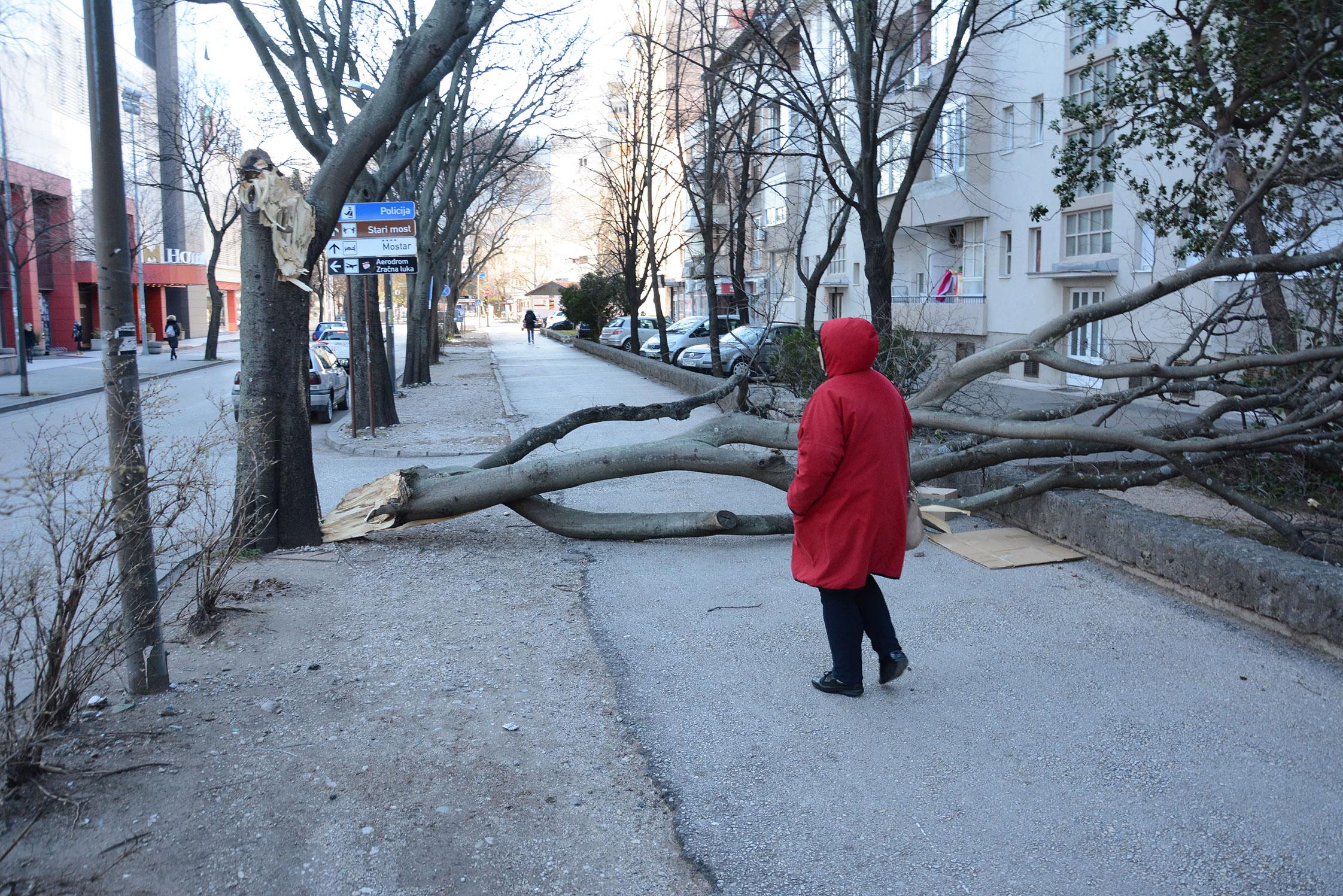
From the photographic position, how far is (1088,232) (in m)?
25.0

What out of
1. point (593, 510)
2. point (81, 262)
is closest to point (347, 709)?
point (593, 510)

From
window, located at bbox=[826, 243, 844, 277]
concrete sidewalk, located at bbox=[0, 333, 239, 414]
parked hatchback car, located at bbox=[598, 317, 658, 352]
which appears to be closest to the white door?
window, located at bbox=[826, 243, 844, 277]

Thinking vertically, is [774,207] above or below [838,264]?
above

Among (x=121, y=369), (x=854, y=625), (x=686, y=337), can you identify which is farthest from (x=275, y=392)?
(x=686, y=337)

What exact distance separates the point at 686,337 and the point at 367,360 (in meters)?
19.4

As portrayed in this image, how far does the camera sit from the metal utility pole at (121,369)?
14.4 feet

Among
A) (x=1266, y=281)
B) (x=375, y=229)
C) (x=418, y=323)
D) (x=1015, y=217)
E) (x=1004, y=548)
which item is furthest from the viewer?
(x=1015, y=217)

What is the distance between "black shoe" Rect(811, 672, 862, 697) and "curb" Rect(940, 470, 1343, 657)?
2.40m

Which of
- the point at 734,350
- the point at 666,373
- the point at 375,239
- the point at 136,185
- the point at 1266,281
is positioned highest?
the point at 136,185

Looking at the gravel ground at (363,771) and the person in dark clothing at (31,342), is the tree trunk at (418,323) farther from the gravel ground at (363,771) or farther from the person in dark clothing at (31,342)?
the person in dark clothing at (31,342)

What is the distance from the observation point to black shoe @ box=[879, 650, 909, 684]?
4.73 meters

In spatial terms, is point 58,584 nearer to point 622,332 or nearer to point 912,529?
point 912,529

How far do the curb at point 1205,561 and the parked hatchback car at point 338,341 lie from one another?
74.5ft

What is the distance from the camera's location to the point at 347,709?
459 cm
